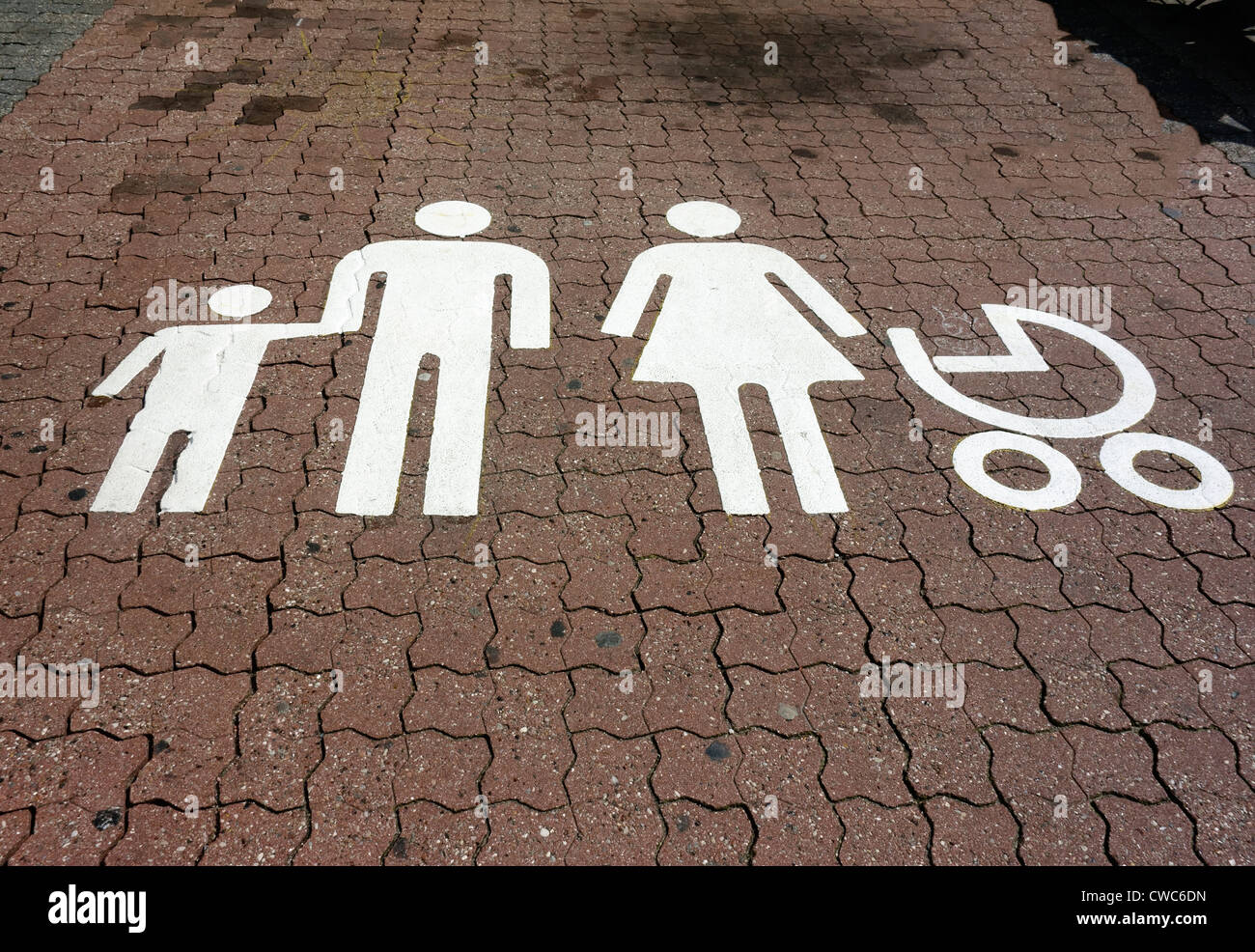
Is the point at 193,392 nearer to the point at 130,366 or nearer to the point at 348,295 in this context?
the point at 130,366

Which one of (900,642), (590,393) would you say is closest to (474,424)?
(590,393)

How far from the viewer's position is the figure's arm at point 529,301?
192 inches

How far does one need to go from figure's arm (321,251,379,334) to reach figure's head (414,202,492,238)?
518 millimetres

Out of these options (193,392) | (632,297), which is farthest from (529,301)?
(193,392)

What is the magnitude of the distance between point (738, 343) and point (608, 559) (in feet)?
5.42

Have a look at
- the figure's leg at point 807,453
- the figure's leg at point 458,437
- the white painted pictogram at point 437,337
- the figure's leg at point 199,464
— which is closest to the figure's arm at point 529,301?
the white painted pictogram at point 437,337

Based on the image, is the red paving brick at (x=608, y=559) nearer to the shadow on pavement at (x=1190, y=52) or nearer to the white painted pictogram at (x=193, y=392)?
the white painted pictogram at (x=193, y=392)

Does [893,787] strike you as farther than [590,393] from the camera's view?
No

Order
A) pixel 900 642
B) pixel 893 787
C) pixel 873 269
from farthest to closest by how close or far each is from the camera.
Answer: pixel 873 269 < pixel 900 642 < pixel 893 787

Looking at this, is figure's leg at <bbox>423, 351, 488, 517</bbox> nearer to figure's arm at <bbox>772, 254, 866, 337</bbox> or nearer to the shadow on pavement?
→ figure's arm at <bbox>772, 254, 866, 337</bbox>

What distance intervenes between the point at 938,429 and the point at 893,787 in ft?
6.38

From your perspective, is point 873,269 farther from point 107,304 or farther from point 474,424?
point 107,304

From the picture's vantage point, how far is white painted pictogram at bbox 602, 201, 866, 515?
4.23 metres
